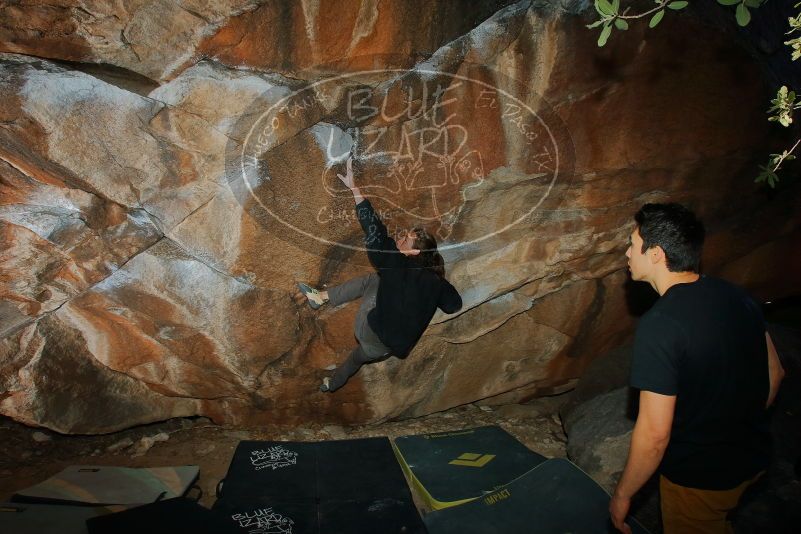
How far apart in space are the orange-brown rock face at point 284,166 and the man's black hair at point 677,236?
4.04 ft

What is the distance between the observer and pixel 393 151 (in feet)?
9.08

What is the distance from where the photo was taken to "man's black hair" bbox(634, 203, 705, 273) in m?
1.69

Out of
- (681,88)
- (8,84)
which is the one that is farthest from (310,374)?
(681,88)

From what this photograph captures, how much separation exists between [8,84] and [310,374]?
244 cm

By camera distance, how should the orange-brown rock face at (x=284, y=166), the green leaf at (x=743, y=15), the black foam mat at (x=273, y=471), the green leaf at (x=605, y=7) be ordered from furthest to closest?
the black foam mat at (x=273, y=471), the orange-brown rock face at (x=284, y=166), the green leaf at (x=605, y=7), the green leaf at (x=743, y=15)

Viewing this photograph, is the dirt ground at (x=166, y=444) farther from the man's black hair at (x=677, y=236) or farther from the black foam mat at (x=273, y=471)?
the man's black hair at (x=677, y=236)

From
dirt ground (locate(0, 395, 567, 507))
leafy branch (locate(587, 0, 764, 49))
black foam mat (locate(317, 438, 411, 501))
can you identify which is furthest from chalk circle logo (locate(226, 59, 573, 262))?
dirt ground (locate(0, 395, 567, 507))

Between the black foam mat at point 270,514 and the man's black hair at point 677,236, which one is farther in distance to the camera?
the black foam mat at point 270,514

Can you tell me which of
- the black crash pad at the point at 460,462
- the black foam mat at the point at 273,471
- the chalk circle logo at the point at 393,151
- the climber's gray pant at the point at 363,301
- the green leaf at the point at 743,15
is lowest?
the black crash pad at the point at 460,462

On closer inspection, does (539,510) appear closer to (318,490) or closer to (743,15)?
(318,490)

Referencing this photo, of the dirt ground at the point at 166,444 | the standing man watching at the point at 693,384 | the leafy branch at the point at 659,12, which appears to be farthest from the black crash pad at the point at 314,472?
the leafy branch at the point at 659,12

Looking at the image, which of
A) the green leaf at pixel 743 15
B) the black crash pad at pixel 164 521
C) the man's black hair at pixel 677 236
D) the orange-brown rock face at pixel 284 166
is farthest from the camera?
the orange-brown rock face at pixel 284 166

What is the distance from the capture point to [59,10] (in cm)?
226

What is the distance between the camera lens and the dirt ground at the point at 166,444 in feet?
10.4
